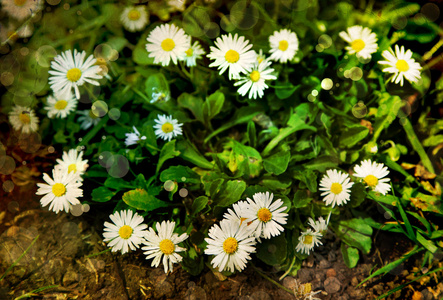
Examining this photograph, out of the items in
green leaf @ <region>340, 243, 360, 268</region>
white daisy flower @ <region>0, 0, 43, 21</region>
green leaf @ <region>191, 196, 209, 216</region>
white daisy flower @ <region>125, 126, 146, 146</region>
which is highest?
white daisy flower @ <region>0, 0, 43, 21</region>

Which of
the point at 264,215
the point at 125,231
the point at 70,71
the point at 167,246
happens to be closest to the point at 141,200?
the point at 125,231

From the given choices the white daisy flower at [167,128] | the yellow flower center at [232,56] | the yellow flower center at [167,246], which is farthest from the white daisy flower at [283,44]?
the yellow flower center at [167,246]

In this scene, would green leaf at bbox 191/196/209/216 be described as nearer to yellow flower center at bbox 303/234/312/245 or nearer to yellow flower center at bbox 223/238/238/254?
yellow flower center at bbox 223/238/238/254

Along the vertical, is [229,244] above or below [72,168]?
below

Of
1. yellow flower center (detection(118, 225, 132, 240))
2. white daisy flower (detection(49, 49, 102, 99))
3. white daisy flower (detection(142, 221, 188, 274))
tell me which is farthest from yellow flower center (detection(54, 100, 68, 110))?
white daisy flower (detection(142, 221, 188, 274))

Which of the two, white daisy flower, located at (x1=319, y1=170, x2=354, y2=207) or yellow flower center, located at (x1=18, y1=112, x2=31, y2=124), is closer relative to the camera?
white daisy flower, located at (x1=319, y1=170, x2=354, y2=207)

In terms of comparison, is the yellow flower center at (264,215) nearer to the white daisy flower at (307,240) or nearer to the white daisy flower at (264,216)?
the white daisy flower at (264,216)

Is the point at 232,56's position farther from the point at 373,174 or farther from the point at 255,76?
the point at 373,174

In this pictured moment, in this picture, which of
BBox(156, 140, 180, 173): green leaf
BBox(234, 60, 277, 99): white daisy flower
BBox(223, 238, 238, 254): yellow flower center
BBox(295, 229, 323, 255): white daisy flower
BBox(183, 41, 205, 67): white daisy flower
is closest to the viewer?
BBox(223, 238, 238, 254): yellow flower center
